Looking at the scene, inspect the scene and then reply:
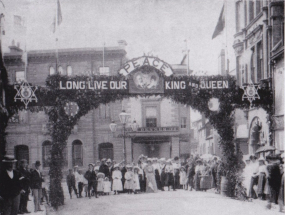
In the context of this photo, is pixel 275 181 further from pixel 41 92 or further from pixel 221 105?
pixel 41 92

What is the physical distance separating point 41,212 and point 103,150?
62.0 feet

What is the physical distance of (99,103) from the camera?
548 inches

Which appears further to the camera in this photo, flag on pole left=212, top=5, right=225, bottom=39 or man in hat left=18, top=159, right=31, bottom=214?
flag on pole left=212, top=5, right=225, bottom=39

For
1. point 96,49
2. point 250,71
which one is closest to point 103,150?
point 96,49

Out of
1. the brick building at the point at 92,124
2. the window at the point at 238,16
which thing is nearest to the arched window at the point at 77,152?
the brick building at the point at 92,124

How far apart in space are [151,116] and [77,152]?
639cm

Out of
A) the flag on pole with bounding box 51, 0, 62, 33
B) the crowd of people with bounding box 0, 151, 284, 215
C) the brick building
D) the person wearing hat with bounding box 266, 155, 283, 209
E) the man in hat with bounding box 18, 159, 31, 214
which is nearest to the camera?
the person wearing hat with bounding box 266, 155, 283, 209

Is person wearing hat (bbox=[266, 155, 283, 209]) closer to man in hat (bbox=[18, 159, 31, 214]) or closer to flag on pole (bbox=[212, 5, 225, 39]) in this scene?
flag on pole (bbox=[212, 5, 225, 39])

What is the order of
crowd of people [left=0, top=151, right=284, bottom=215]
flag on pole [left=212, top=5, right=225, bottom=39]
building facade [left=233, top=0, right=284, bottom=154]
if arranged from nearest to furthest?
crowd of people [left=0, top=151, right=284, bottom=215], building facade [left=233, top=0, right=284, bottom=154], flag on pole [left=212, top=5, right=225, bottom=39]

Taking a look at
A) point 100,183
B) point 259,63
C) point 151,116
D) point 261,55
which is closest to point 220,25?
point 261,55

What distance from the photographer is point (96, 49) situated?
3119 centimetres

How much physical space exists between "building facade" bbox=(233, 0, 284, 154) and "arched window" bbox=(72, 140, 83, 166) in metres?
13.6

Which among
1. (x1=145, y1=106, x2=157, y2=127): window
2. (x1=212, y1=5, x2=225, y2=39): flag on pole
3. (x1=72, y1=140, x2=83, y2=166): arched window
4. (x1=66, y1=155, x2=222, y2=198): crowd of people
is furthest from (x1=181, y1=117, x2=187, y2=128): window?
(x1=212, y1=5, x2=225, y2=39): flag on pole

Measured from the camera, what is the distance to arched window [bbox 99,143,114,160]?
31.1 m
